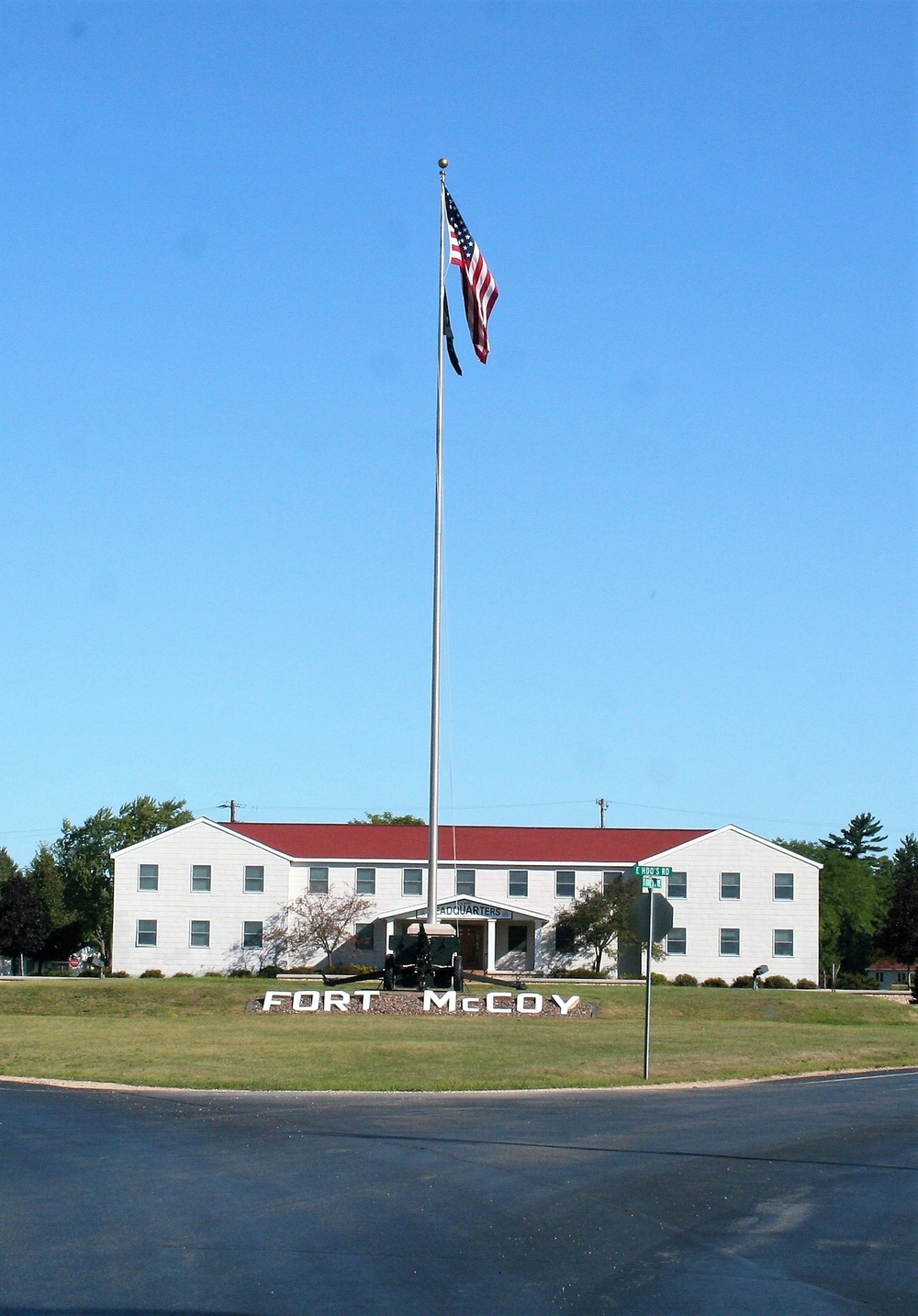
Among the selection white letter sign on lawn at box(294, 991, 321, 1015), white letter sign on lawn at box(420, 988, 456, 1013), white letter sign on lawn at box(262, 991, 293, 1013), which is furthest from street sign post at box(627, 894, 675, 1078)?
white letter sign on lawn at box(262, 991, 293, 1013)

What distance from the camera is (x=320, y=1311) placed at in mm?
7613

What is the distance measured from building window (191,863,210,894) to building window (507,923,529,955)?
1415 cm

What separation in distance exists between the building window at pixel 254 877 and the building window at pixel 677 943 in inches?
745

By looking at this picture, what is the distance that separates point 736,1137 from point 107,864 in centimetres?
7901

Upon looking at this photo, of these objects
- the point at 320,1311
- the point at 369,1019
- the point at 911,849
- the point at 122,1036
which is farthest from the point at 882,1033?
the point at 911,849

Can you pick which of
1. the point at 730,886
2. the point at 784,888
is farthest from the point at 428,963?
the point at 784,888

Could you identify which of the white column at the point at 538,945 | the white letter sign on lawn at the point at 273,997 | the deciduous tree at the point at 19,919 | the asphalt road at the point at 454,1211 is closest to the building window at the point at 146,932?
the deciduous tree at the point at 19,919

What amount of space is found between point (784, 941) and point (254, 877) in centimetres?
2456

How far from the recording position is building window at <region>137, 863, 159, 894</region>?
65875 millimetres

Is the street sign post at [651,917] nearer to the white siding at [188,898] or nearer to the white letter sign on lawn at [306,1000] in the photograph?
the white letter sign on lawn at [306,1000]

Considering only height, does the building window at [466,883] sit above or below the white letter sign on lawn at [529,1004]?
above

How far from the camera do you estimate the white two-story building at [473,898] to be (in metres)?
Answer: 64.6

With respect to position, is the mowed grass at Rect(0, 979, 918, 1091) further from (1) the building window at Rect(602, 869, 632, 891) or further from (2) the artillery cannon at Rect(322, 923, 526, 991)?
(1) the building window at Rect(602, 869, 632, 891)

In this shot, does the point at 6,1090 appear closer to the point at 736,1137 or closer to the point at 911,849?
the point at 736,1137
